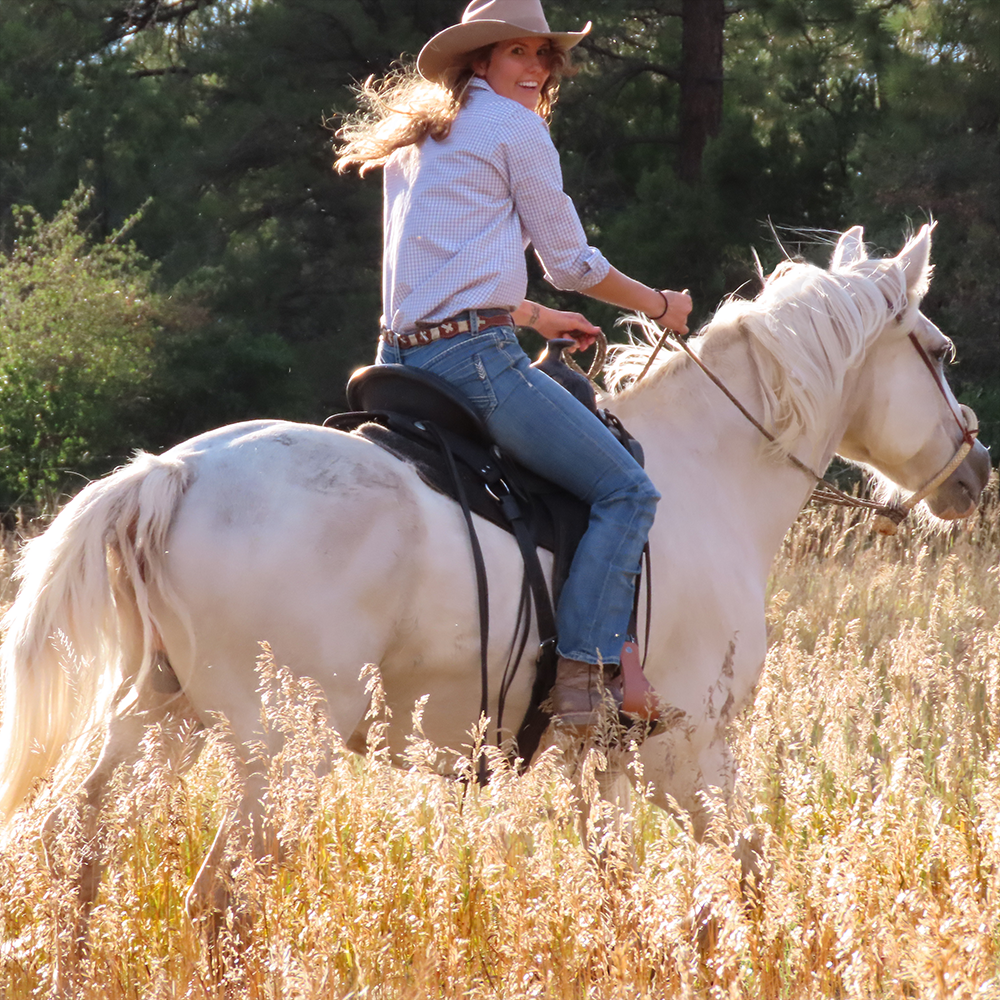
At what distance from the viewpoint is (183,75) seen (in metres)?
16.5

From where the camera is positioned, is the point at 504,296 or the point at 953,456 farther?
the point at 953,456

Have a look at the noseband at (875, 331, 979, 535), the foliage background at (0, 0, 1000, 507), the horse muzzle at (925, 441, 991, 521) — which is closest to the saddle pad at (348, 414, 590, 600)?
the noseband at (875, 331, 979, 535)

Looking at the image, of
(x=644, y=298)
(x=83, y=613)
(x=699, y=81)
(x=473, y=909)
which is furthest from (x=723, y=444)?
(x=699, y=81)

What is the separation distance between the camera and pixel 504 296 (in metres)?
3.23

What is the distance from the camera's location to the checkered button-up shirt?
3.18m

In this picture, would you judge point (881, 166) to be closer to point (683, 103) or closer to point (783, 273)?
point (683, 103)

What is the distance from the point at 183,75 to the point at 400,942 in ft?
52.6

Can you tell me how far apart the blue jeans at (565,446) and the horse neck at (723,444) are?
42 centimetres

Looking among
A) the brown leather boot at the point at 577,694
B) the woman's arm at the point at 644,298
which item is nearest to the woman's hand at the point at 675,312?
the woman's arm at the point at 644,298

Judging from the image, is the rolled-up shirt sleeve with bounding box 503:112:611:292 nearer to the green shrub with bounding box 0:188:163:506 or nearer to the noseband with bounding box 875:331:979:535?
the noseband with bounding box 875:331:979:535

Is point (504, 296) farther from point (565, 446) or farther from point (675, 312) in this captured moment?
point (675, 312)

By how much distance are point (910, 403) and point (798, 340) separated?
1.85ft

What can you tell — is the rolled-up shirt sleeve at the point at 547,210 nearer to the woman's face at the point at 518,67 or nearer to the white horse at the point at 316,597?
the woman's face at the point at 518,67

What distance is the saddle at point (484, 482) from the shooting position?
3.06 metres
